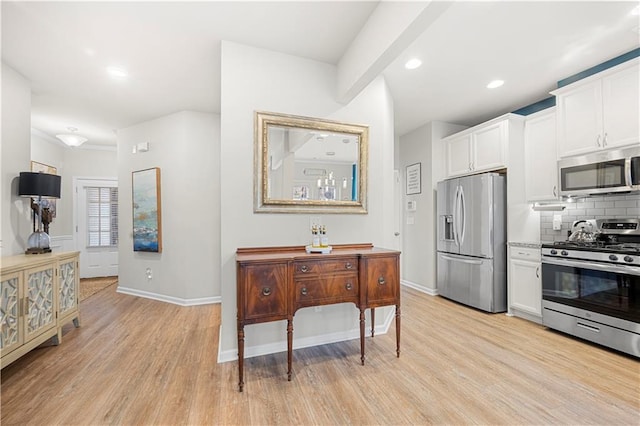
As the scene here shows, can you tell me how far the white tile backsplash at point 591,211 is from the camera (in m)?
2.78

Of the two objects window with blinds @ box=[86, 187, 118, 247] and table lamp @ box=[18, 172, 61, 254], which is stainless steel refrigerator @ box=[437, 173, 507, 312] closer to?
table lamp @ box=[18, 172, 61, 254]

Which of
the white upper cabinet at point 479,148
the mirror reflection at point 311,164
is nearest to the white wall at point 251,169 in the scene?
the mirror reflection at point 311,164

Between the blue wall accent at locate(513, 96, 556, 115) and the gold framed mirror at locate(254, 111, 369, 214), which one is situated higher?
the blue wall accent at locate(513, 96, 556, 115)

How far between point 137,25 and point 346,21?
1660mm

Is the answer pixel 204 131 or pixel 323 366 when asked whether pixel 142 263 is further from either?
pixel 323 366

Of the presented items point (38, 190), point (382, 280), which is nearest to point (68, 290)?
point (38, 190)

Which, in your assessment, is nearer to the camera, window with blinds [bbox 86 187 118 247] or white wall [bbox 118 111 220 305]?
white wall [bbox 118 111 220 305]

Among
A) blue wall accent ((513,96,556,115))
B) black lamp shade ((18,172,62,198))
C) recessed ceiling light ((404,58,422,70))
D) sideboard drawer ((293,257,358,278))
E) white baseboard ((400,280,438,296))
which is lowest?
white baseboard ((400,280,438,296))

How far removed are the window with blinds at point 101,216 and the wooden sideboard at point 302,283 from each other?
4.85 m

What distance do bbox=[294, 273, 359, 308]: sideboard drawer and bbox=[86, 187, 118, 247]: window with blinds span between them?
5418 mm

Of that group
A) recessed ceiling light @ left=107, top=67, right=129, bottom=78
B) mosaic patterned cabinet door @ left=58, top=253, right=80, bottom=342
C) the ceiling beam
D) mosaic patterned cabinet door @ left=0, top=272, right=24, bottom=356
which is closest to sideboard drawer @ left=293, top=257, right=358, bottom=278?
the ceiling beam

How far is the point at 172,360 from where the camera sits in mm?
2375

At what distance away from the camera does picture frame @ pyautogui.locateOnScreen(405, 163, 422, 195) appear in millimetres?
4758

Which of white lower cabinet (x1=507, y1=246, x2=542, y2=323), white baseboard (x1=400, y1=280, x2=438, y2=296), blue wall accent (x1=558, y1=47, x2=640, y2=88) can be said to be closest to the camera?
blue wall accent (x1=558, y1=47, x2=640, y2=88)
